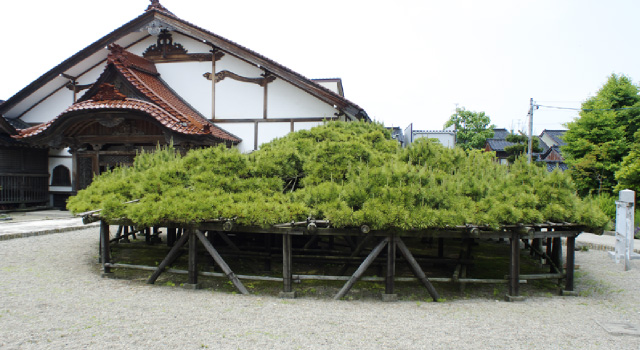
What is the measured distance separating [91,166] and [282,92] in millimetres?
7437

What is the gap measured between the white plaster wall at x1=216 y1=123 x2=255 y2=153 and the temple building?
0.11ft

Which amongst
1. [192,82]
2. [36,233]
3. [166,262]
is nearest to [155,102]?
[192,82]

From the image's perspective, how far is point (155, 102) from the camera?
12.7m

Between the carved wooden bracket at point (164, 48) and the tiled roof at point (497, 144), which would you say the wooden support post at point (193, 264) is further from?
the tiled roof at point (497, 144)

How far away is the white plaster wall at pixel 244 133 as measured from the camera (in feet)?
45.6

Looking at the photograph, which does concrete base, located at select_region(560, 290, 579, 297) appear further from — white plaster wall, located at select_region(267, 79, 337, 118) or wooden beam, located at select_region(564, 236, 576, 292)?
white plaster wall, located at select_region(267, 79, 337, 118)

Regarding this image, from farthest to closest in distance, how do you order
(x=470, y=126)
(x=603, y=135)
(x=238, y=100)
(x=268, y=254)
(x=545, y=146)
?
(x=470, y=126) → (x=545, y=146) → (x=603, y=135) → (x=238, y=100) → (x=268, y=254)

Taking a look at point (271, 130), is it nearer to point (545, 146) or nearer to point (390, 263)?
point (390, 263)

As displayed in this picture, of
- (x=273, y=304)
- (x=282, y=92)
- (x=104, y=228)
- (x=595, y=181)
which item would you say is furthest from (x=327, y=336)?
(x=595, y=181)

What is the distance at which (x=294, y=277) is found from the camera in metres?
6.80

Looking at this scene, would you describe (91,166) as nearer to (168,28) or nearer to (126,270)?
(168,28)

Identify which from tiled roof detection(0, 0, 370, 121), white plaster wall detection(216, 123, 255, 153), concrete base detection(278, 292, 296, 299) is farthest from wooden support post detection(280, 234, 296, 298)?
white plaster wall detection(216, 123, 255, 153)

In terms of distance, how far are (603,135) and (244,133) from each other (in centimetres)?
2108

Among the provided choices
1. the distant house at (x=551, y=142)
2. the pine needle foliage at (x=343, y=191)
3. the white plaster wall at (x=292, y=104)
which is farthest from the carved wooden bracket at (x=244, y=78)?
the distant house at (x=551, y=142)
